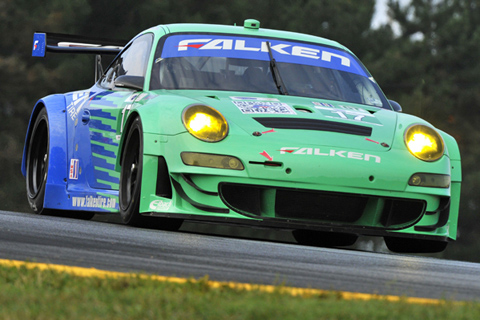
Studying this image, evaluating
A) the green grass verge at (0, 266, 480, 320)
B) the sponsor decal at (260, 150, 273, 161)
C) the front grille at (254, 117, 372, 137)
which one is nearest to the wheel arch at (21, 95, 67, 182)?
the front grille at (254, 117, 372, 137)

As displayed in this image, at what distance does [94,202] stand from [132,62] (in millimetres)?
1226

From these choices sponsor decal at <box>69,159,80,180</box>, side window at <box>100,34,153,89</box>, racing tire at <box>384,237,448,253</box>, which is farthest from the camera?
sponsor decal at <box>69,159,80,180</box>

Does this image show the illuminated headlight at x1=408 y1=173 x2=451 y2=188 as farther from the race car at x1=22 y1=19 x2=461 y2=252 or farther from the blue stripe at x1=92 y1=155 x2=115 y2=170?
the blue stripe at x1=92 y1=155 x2=115 y2=170

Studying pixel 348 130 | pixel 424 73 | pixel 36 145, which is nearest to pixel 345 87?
pixel 348 130

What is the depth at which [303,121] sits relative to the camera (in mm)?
6176

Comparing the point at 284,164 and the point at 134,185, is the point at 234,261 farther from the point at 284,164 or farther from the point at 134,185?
the point at 134,185

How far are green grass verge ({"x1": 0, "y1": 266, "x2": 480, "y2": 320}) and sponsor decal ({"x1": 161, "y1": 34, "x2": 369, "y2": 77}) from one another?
412 centimetres

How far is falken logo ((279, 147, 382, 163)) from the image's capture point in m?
5.94

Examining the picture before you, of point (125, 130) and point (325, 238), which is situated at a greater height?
point (125, 130)

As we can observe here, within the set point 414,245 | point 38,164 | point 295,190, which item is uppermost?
point 295,190

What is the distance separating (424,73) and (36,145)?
26.6 meters

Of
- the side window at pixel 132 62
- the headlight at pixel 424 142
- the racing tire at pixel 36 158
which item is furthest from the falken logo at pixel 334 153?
the racing tire at pixel 36 158

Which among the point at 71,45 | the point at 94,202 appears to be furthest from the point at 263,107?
the point at 71,45

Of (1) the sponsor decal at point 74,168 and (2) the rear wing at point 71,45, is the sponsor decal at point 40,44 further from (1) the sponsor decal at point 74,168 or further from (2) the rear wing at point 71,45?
(1) the sponsor decal at point 74,168
